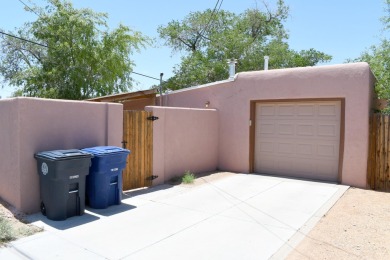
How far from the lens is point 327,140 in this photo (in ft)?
29.1

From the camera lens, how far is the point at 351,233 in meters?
5.03

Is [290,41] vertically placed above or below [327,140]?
above

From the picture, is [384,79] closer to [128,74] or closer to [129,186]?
[129,186]

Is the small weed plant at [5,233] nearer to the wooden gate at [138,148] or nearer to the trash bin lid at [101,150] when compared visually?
the trash bin lid at [101,150]

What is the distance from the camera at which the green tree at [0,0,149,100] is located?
56.8 feet

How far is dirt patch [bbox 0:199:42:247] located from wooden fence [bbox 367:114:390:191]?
8.01 m

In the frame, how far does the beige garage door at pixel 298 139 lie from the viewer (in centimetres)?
884

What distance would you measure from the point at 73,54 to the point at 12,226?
14315 mm

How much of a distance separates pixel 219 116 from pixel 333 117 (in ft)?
11.8

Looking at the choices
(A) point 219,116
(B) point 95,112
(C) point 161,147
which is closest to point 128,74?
(A) point 219,116

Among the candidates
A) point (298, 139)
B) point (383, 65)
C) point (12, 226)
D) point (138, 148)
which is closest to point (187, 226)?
point (12, 226)

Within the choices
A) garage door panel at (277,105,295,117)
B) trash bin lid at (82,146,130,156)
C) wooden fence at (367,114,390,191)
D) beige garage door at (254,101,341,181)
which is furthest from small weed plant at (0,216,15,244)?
wooden fence at (367,114,390,191)

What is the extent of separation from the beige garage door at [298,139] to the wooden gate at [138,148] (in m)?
3.80

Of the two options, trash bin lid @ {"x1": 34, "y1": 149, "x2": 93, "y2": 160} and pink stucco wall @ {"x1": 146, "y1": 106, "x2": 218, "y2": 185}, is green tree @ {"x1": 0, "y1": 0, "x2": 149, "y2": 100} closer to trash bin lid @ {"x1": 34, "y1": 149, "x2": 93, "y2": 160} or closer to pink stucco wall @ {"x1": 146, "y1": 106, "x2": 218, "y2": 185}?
pink stucco wall @ {"x1": 146, "y1": 106, "x2": 218, "y2": 185}
